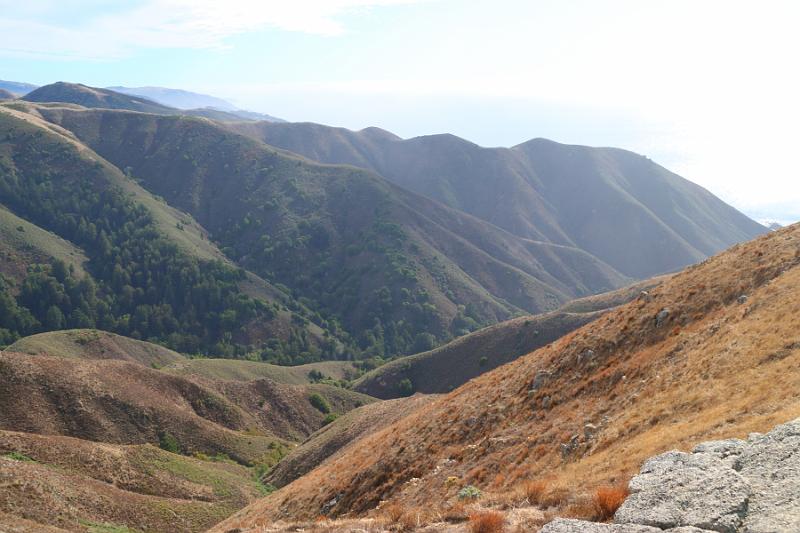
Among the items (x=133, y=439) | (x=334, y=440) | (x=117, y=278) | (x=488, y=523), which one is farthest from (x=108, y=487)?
(x=117, y=278)

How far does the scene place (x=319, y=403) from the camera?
92.4 metres

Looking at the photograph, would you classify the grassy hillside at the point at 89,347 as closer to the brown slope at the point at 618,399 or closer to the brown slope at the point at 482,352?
the brown slope at the point at 482,352

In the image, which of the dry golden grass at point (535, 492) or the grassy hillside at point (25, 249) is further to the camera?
the grassy hillside at point (25, 249)

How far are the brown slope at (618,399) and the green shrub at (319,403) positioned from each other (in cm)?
5342

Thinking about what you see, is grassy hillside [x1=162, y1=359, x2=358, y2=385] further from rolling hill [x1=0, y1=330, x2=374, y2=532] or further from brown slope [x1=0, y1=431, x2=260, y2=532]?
brown slope [x1=0, y1=431, x2=260, y2=532]

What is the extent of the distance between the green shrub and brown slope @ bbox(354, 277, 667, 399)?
21009mm

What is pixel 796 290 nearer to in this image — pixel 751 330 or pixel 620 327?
pixel 751 330

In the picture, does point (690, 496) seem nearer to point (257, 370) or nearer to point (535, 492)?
point (535, 492)

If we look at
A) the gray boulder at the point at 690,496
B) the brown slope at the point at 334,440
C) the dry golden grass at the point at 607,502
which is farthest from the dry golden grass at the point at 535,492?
the brown slope at the point at 334,440

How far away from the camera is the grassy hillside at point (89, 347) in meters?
98.1

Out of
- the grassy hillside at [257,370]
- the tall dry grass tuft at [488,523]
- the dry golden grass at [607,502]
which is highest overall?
the dry golden grass at [607,502]

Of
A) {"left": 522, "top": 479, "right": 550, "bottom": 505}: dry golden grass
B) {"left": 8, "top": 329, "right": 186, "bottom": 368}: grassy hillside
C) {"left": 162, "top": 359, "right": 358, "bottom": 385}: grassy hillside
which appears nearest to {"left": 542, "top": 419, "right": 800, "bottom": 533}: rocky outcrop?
{"left": 522, "top": 479, "right": 550, "bottom": 505}: dry golden grass

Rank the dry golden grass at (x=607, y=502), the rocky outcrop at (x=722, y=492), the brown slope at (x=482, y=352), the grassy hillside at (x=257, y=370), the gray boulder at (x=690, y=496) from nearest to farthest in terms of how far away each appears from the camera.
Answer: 1. the rocky outcrop at (x=722, y=492)
2. the gray boulder at (x=690, y=496)
3. the dry golden grass at (x=607, y=502)
4. the brown slope at (x=482, y=352)
5. the grassy hillside at (x=257, y=370)

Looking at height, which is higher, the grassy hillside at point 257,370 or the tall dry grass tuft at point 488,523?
the tall dry grass tuft at point 488,523
